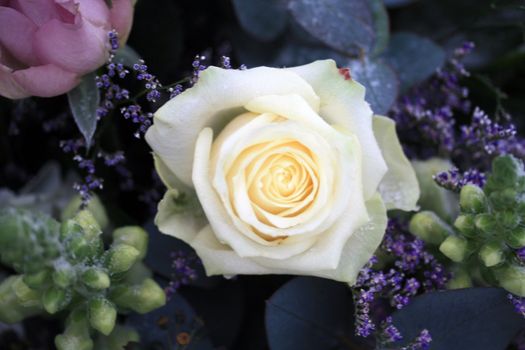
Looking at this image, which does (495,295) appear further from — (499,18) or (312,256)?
(499,18)

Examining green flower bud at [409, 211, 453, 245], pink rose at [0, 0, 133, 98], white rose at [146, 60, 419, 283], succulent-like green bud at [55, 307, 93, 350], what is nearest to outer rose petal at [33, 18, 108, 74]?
pink rose at [0, 0, 133, 98]

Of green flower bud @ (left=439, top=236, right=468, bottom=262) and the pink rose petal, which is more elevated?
the pink rose petal

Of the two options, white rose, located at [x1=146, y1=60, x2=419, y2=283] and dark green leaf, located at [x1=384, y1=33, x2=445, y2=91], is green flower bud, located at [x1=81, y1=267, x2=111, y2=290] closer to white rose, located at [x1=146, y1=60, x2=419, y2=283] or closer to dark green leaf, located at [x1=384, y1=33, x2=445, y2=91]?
white rose, located at [x1=146, y1=60, x2=419, y2=283]

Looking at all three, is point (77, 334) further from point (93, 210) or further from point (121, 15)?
point (121, 15)

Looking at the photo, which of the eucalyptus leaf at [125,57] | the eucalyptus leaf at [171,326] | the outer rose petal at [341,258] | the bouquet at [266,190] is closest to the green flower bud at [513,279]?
the bouquet at [266,190]

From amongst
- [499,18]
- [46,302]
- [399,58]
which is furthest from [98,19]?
[499,18]

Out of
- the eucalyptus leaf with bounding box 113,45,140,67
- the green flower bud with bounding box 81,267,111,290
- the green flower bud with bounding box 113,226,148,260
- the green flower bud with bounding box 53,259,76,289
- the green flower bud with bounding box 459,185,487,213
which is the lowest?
the green flower bud with bounding box 113,226,148,260

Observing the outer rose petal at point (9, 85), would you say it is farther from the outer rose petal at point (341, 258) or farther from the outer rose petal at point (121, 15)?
the outer rose petal at point (341, 258)
